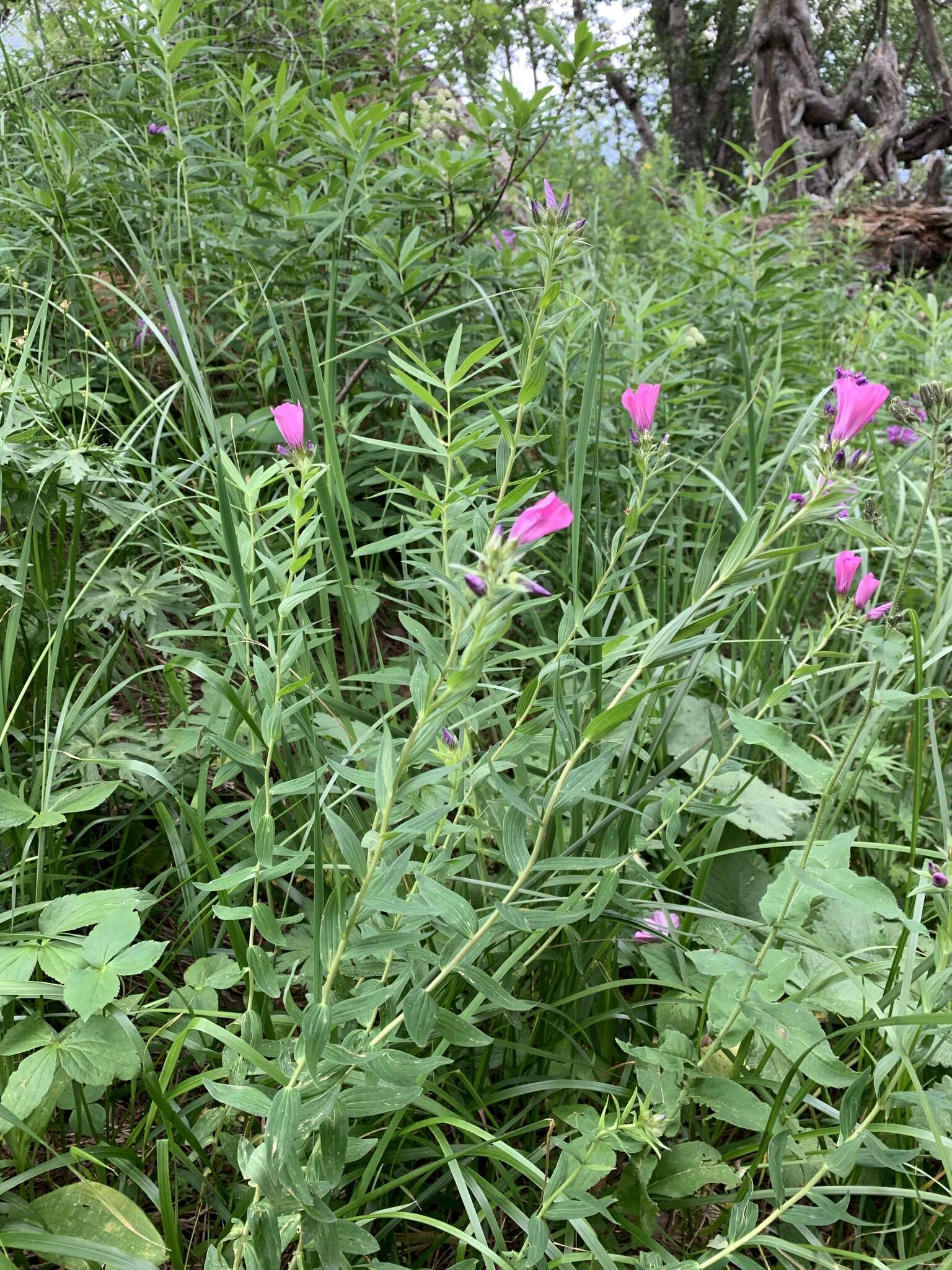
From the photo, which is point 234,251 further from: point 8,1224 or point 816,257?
point 816,257

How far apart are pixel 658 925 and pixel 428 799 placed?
0.47 meters

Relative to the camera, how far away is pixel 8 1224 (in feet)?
3.06

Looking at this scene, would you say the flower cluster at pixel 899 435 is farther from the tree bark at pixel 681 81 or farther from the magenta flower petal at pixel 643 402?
the tree bark at pixel 681 81

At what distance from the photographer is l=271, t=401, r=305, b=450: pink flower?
41.3 inches

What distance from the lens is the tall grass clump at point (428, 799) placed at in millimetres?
885

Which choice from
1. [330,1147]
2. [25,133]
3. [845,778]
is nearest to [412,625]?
[330,1147]

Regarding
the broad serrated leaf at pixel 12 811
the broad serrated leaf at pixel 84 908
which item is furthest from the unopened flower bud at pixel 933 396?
the broad serrated leaf at pixel 12 811

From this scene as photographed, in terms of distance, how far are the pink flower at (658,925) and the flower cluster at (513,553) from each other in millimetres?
726

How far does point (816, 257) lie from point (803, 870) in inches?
189

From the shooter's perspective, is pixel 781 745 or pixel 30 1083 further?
pixel 781 745

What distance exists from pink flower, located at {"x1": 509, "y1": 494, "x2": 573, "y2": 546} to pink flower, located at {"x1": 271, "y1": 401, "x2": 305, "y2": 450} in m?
0.48

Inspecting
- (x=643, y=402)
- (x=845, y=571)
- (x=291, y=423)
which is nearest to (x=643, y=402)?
(x=643, y=402)

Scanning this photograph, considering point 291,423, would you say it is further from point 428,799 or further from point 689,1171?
point 689,1171

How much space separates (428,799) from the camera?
3.62ft
